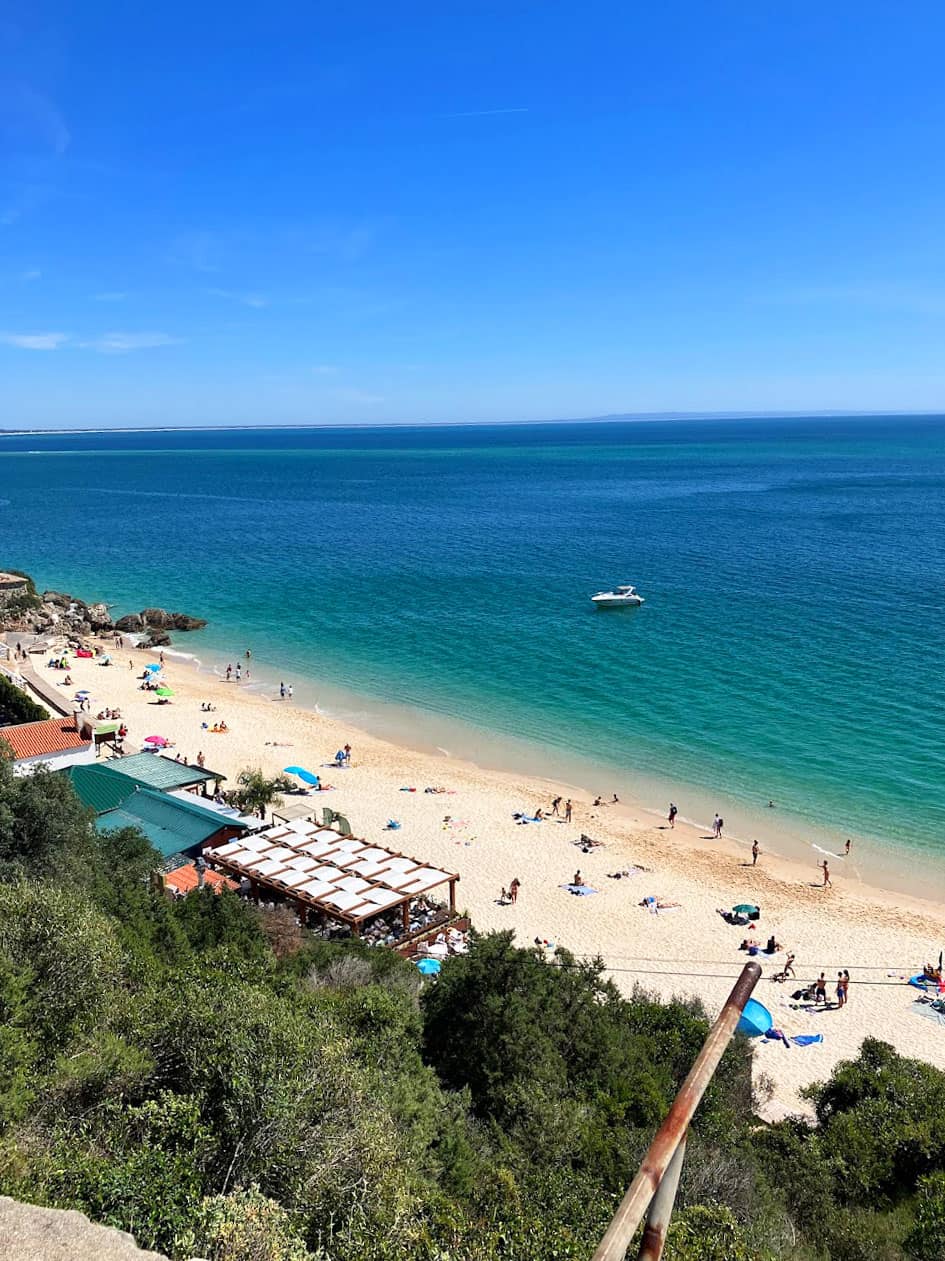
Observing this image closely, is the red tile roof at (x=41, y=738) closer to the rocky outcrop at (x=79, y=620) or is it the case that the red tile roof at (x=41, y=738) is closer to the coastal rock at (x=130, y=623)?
the rocky outcrop at (x=79, y=620)

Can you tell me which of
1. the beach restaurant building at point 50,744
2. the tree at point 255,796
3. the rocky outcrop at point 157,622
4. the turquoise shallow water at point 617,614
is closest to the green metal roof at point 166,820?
the tree at point 255,796

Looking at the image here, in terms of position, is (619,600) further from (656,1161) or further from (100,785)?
(656,1161)

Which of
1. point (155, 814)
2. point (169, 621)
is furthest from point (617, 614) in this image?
point (155, 814)

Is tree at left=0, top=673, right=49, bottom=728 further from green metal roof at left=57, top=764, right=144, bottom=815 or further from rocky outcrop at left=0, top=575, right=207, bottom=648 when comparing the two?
rocky outcrop at left=0, top=575, right=207, bottom=648

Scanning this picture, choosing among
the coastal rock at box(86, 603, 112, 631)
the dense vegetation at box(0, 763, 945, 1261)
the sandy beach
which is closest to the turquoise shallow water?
the sandy beach

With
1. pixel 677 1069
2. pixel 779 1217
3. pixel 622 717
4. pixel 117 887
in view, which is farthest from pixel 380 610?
pixel 779 1217

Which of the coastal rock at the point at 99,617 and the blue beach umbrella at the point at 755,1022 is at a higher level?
the coastal rock at the point at 99,617
